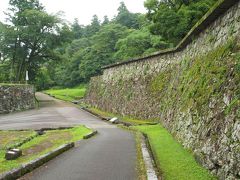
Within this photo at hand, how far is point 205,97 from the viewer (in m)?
7.80

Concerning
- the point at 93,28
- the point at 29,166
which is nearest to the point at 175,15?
the point at 29,166

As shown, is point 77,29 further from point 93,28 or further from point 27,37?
point 27,37

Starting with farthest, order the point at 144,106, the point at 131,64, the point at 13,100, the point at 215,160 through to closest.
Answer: the point at 13,100
the point at 131,64
the point at 144,106
the point at 215,160

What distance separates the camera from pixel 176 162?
24.3 feet

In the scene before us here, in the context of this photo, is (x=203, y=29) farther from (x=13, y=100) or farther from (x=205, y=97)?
(x=13, y=100)

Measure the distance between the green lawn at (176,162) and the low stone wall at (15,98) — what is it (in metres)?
20.2

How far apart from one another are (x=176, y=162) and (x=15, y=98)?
2468 cm

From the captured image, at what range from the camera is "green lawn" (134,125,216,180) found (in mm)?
6262

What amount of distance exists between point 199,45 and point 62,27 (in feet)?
94.0

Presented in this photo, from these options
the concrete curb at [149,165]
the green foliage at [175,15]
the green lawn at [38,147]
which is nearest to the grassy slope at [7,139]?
the green lawn at [38,147]

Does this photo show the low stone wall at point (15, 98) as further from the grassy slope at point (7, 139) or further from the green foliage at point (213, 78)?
the green foliage at point (213, 78)

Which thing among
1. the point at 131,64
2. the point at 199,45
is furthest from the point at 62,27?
the point at 199,45

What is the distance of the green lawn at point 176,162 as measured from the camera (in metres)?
6.26

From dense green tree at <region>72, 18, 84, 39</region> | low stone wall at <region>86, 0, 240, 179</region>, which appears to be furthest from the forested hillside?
dense green tree at <region>72, 18, 84, 39</region>
